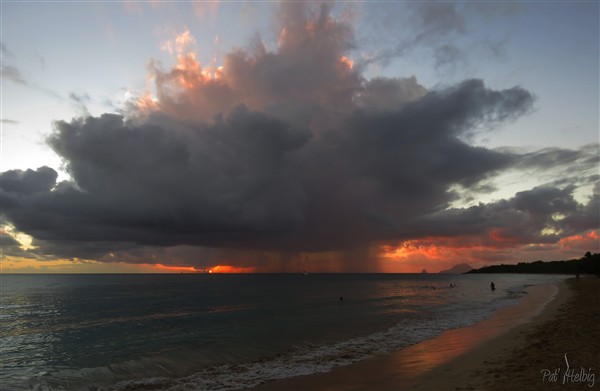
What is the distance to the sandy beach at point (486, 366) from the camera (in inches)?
574

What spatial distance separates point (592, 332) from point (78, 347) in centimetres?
4112

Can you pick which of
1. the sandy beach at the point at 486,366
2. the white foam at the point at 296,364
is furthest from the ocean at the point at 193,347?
the sandy beach at the point at 486,366

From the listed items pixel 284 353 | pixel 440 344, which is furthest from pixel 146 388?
pixel 440 344
